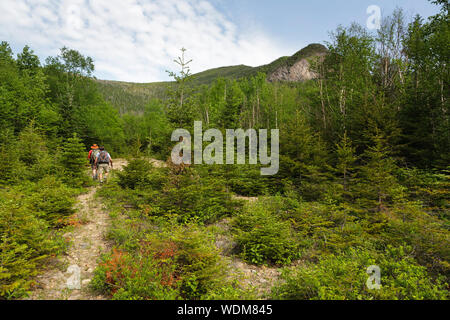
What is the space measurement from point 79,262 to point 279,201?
9.25m

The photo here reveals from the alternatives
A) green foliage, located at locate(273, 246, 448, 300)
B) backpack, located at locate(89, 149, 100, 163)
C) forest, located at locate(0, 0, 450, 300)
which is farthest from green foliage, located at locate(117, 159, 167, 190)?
green foliage, located at locate(273, 246, 448, 300)

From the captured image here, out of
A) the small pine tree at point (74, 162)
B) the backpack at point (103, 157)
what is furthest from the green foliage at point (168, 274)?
the small pine tree at point (74, 162)

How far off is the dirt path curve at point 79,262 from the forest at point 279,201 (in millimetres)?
242

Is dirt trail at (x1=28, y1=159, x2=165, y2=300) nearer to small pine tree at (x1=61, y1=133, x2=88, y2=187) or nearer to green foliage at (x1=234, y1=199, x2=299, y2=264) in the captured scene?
green foliage at (x1=234, y1=199, x2=299, y2=264)

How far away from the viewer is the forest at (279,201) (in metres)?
4.79

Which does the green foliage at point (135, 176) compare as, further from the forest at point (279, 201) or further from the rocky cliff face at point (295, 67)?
the rocky cliff face at point (295, 67)

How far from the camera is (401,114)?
15516 mm

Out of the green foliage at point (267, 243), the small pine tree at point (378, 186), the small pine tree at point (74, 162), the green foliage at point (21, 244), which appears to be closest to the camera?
the green foliage at point (21, 244)

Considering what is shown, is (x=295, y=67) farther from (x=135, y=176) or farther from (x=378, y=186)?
(x=135, y=176)

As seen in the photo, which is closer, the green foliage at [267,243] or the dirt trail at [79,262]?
the dirt trail at [79,262]

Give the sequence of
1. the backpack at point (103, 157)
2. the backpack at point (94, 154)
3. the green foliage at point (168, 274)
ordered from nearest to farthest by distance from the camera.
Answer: the green foliage at point (168, 274), the backpack at point (103, 157), the backpack at point (94, 154)

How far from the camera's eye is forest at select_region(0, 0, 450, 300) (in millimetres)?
4785

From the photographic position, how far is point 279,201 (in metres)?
11.8

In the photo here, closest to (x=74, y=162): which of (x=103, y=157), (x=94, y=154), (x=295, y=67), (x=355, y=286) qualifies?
(x=94, y=154)
